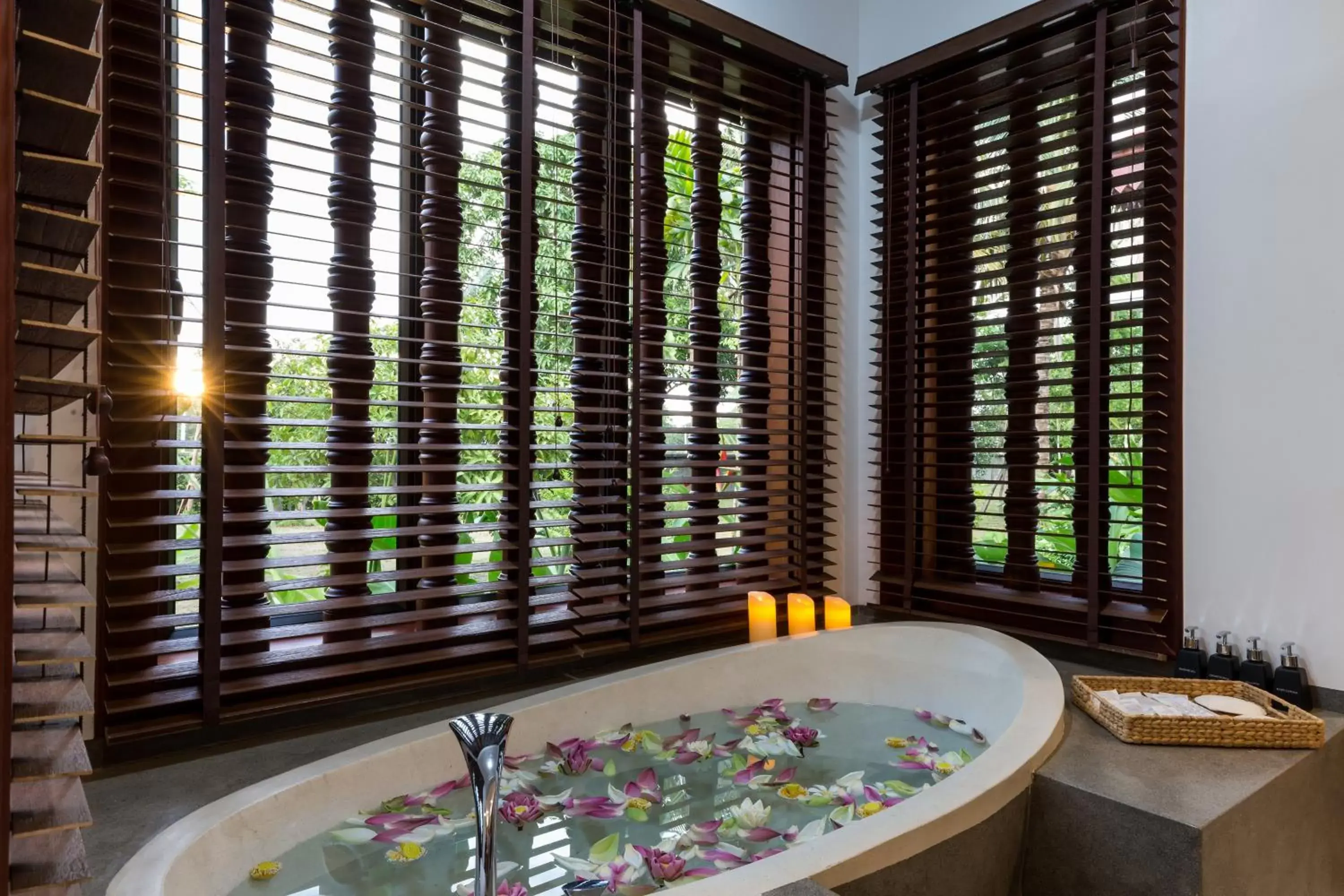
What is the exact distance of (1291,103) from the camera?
1986mm

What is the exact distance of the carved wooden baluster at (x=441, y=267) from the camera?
78.1 inches

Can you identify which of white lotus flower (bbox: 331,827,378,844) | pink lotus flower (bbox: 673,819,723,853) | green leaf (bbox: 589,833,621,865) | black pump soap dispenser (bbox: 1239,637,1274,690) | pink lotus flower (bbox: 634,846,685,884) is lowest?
pink lotus flower (bbox: 673,819,723,853)

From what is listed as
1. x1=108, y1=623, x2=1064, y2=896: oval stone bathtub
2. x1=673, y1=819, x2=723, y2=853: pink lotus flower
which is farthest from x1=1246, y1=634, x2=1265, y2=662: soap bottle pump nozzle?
x1=673, y1=819, x2=723, y2=853: pink lotus flower

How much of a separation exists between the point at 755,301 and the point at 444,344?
3.86ft

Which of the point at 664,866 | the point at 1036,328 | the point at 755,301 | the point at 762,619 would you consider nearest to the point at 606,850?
the point at 664,866

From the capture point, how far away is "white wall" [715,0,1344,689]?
1.92 meters

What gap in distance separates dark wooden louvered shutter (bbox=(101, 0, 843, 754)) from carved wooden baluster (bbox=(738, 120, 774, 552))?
13 millimetres

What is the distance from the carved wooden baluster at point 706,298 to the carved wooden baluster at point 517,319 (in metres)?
0.61

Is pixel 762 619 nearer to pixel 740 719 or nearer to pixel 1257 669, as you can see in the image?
pixel 740 719

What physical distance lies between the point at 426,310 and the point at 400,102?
1.64 ft

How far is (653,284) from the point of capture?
2432 mm

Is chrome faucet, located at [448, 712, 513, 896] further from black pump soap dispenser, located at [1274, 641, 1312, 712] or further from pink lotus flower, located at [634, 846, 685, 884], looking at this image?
black pump soap dispenser, located at [1274, 641, 1312, 712]

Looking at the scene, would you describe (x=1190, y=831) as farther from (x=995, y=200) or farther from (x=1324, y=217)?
(x=995, y=200)

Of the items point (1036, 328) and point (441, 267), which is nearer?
point (441, 267)
